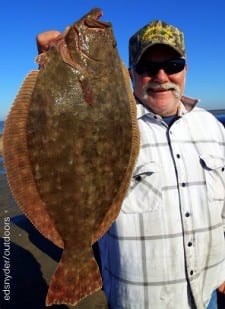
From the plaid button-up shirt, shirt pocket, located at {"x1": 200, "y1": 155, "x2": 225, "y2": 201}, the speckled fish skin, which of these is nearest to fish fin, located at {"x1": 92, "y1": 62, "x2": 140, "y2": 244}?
the speckled fish skin

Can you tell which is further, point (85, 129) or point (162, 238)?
point (162, 238)

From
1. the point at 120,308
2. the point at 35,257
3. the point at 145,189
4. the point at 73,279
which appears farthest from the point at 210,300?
the point at 35,257

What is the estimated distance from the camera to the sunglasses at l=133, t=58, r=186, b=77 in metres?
3.45

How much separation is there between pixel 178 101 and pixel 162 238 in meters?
1.20

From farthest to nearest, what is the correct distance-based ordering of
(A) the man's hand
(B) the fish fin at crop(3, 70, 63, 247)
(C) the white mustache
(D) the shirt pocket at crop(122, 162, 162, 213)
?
(C) the white mustache, (D) the shirt pocket at crop(122, 162, 162, 213), (A) the man's hand, (B) the fish fin at crop(3, 70, 63, 247)

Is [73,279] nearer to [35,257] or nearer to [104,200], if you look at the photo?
[104,200]

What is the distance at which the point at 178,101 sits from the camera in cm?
359

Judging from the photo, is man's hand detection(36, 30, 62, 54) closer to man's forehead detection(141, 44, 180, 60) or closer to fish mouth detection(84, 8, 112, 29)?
fish mouth detection(84, 8, 112, 29)

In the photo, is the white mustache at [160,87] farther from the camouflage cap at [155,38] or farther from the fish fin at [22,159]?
the fish fin at [22,159]

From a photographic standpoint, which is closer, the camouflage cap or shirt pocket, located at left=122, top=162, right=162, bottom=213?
shirt pocket, located at left=122, top=162, right=162, bottom=213

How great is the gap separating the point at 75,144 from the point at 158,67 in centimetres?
152

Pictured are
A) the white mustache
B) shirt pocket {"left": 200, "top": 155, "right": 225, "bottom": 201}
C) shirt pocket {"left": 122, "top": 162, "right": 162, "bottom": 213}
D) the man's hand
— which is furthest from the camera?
shirt pocket {"left": 200, "top": 155, "right": 225, "bottom": 201}

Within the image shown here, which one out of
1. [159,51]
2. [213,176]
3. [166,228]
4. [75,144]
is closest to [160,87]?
[159,51]

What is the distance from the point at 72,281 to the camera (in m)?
2.40
